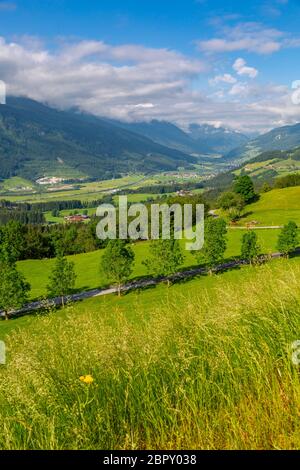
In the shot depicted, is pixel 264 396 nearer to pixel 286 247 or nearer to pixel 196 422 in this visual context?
pixel 196 422

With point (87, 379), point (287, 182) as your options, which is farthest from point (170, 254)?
point (287, 182)

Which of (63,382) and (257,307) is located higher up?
(257,307)

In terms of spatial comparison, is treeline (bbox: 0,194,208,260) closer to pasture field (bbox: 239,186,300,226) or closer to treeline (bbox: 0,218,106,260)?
treeline (bbox: 0,218,106,260)

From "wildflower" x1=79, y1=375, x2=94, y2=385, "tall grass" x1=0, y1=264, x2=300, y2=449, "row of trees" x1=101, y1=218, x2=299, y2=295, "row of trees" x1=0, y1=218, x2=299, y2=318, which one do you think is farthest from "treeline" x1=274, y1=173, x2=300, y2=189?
"wildflower" x1=79, y1=375, x2=94, y2=385

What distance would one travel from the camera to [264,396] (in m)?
4.93

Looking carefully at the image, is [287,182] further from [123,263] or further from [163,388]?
[163,388]

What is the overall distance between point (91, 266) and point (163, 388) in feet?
287

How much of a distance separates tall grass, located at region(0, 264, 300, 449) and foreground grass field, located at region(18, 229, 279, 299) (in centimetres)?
6439

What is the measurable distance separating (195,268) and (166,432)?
75587mm

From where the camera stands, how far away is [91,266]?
91.6 metres

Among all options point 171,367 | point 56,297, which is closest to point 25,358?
point 171,367

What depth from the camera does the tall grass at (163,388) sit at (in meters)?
4.59

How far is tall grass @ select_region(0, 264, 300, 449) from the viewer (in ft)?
15.0

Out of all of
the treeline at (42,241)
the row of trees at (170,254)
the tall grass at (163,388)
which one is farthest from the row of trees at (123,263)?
the tall grass at (163,388)
